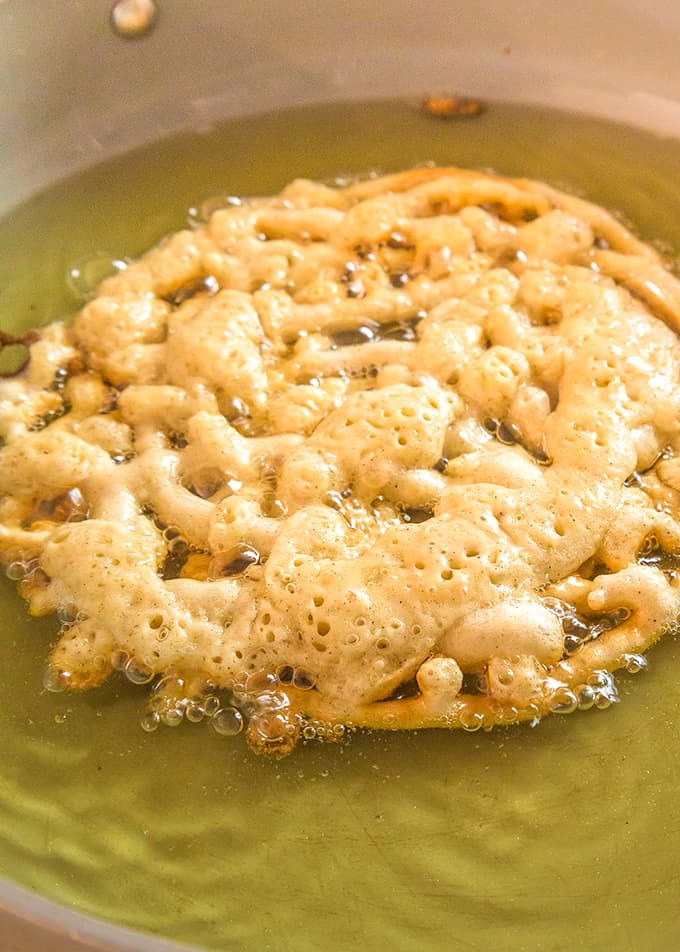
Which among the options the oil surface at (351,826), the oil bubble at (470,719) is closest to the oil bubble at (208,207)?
the oil surface at (351,826)

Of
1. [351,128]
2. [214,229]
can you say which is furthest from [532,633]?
[351,128]

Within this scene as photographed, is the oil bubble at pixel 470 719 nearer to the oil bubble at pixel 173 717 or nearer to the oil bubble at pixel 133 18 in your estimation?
the oil bubble at pixel 173 717

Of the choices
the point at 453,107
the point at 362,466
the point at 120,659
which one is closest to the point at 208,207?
the point at 453,107

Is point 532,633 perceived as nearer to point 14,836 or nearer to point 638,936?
point 638,936

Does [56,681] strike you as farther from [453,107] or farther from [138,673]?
[453,107]

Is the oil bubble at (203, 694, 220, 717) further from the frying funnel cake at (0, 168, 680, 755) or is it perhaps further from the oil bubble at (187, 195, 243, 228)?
the oil bubble at (187, 195, 243, 228)

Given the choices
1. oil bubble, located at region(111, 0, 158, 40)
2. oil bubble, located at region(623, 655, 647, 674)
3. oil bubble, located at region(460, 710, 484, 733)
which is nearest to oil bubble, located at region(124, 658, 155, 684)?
oil bubble, located at region(460, 710, 484, 733)
